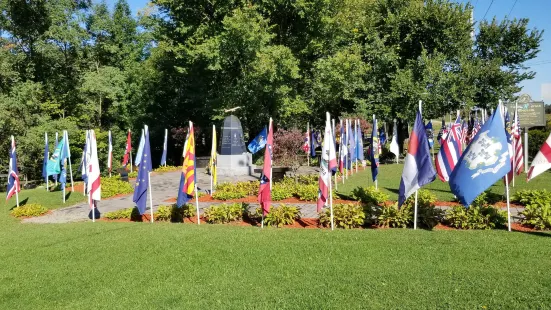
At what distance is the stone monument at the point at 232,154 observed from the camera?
22562 mm

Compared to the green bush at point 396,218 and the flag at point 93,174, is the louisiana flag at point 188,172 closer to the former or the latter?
the flag at point 93,174

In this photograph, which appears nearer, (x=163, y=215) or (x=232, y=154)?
(x=163, y=215)

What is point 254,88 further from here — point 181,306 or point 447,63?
point 181,306

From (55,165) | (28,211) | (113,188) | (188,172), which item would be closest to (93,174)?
(188,172)

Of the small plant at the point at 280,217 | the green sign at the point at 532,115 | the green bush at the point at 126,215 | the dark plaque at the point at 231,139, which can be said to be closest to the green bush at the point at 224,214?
the small plant at the point at 280,217

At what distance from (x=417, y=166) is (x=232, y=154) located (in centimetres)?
1502

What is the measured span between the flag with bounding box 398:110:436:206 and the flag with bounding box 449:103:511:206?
2.14 ft

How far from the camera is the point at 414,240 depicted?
795cm

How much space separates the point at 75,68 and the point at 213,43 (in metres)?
13.5

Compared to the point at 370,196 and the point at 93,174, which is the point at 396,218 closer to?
the point at 370,196

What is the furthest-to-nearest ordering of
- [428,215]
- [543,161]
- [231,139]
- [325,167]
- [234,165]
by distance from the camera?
[231,139]
[234,165]
[325,167]
[428,215]
[543,161]

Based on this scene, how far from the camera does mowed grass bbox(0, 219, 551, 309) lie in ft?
17.6

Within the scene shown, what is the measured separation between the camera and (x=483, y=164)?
7914mm

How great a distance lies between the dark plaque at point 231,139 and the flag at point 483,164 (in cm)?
1600
